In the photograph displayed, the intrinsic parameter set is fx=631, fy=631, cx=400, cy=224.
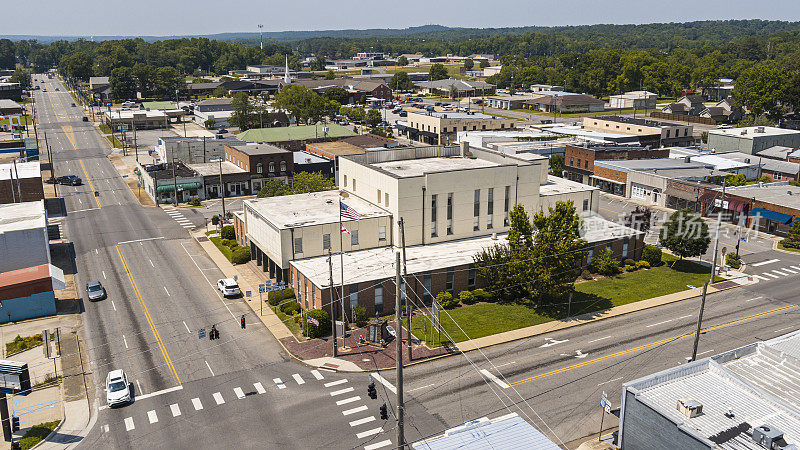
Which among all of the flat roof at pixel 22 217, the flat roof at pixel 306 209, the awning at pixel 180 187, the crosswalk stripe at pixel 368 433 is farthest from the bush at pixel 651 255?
the awning at pixel 180 187

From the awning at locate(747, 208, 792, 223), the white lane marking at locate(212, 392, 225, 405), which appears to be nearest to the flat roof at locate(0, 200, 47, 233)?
the white lane marking at locate(212, 392, 225, 405)

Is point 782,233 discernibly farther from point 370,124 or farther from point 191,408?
point 370,124

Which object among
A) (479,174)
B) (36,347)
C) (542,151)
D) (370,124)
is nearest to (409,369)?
(479,174)

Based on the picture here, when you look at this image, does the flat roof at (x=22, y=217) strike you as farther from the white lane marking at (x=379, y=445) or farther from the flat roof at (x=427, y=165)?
the white lane marking at (x=379, y=445)

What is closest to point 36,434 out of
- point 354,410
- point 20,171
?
point 354,410

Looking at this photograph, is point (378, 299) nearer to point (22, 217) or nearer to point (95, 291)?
point (95, 291)

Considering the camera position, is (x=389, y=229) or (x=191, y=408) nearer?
(x=191, y=408)

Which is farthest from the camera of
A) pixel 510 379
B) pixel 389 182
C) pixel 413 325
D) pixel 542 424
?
pixel 389 182
